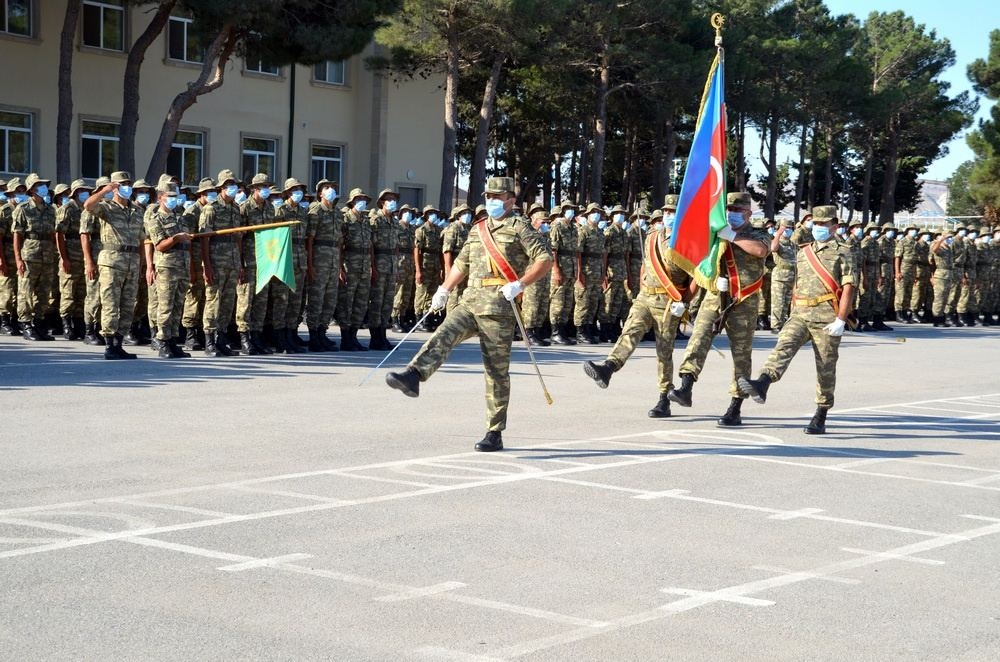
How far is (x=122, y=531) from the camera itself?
7.06 m

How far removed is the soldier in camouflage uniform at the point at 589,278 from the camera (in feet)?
68.3

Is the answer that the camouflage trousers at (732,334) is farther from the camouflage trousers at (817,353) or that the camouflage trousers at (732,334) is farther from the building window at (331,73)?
the building window at (331,73)

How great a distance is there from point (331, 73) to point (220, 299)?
27277mm

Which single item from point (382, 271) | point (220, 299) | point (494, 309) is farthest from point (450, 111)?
point (494, 309)

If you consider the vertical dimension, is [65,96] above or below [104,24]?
below

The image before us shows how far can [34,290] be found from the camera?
17562mm

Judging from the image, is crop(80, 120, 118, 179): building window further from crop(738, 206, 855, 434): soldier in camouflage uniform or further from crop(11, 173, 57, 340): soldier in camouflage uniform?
crop(738, 206, 855, 434): soldier in camouflage uniform

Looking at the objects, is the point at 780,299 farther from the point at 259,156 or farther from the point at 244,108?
the point at 259,156

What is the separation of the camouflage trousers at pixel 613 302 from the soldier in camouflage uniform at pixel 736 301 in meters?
9.17

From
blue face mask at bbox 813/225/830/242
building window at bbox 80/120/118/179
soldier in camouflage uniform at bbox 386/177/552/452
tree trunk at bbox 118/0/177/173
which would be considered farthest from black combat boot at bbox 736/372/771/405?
building window at bbox 80/120/118/179

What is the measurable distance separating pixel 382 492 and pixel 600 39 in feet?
112

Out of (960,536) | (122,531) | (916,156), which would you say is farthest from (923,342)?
(916,156)

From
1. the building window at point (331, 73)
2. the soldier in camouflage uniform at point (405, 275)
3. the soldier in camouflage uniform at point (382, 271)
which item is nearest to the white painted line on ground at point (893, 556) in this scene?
the soldier in camouflage uniform at point (382, 271)

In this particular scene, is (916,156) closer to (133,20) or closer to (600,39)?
(600,39)
